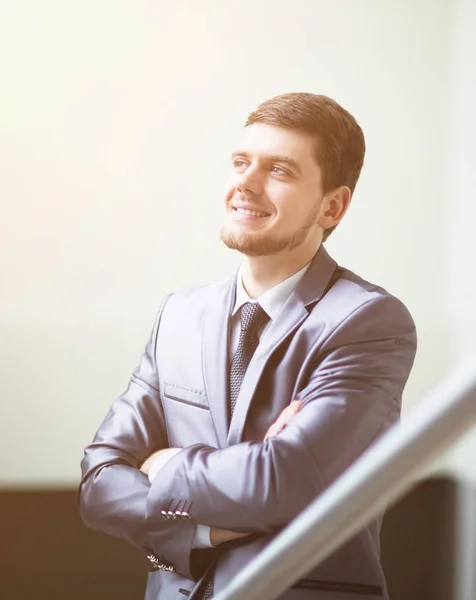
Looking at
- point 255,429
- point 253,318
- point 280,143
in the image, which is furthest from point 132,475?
point 280,143

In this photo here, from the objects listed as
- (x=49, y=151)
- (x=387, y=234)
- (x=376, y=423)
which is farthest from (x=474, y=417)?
(x=49, y=151)

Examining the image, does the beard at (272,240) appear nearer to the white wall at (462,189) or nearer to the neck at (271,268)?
the neck at (271,268)

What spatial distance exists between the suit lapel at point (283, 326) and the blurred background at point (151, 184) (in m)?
0.06

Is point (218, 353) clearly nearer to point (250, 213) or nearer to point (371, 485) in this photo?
point (250, 213)

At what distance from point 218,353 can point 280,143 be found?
1.39 ft

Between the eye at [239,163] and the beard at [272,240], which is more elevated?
the eye at [239,163]

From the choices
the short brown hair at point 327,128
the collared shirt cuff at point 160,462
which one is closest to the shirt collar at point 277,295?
the short brown hair at point 327,128

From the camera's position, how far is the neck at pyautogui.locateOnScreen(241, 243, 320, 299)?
1536 millimetres

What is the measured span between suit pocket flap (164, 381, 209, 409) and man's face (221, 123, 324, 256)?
0.30m

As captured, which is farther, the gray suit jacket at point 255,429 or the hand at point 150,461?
the hand at point 150,461

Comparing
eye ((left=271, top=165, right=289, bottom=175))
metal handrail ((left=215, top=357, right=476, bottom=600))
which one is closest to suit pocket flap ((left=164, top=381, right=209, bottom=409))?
metal handrail ((left=215, top=357, right=476, bottom=600))

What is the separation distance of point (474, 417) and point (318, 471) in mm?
487

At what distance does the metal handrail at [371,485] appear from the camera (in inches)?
38.7

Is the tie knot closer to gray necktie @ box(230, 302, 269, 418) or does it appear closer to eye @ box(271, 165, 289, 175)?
gray necktie @ box(230, 302, 269, 418)
